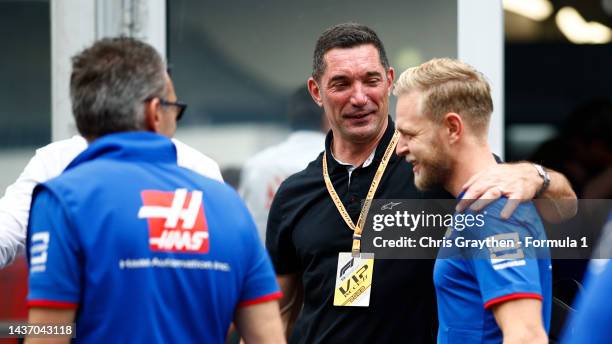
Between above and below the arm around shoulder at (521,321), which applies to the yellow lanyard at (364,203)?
above

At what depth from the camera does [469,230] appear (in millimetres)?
2932

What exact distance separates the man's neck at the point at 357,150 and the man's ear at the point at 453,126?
0.69 meters

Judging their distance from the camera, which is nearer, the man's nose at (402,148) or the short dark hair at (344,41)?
the man's nose at (402,148)

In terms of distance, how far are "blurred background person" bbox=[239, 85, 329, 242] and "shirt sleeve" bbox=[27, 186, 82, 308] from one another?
8.85 feet

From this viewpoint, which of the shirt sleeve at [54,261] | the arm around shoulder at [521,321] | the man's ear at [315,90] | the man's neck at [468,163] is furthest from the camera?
the man's ear at [315,90]

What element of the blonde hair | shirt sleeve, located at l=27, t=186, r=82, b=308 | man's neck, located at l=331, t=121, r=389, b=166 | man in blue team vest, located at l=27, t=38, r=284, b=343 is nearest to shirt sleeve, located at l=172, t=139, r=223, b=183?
man's neck, located at l=331, t=121, r=389, b=166

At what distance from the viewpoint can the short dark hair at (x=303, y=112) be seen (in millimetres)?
5113

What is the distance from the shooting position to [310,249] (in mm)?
3799

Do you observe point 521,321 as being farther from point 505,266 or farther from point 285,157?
point 285,157

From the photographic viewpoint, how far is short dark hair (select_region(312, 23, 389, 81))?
4.01 m

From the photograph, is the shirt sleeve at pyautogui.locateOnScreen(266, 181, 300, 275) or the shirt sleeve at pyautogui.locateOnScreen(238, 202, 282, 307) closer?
the shirt sleeve at pyautogui.locateOnScreen(238, 202, 282, 307)

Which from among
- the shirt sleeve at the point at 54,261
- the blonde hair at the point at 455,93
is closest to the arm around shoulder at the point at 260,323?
the shirt sleeve at the point at 54,261

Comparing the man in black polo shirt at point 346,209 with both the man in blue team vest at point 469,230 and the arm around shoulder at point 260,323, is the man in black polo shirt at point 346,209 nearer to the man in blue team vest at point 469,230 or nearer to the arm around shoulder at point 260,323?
the man in blue team vest at point 469,230

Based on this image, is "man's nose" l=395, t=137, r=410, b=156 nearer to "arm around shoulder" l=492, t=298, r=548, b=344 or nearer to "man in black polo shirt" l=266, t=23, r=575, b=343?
"man in black polo shirt" l=266, t=23, r=575, b=343
